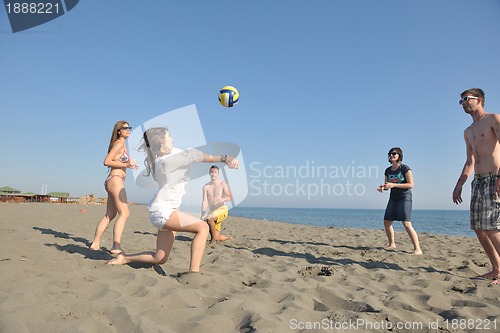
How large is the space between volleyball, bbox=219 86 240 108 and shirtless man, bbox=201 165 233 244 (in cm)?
161

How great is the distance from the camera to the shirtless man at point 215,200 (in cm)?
676

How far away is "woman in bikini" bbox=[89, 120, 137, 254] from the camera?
453cm

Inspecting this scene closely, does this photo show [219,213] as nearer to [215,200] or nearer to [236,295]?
[215,200]

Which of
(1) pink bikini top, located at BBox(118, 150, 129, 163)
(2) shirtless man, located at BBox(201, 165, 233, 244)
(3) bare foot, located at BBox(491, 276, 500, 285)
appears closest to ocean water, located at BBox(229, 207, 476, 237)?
(2) shirtless man, located at BBox(201, 165, 233, 244)

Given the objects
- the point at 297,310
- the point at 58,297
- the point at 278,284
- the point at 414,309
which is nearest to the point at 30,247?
the point at 58,297

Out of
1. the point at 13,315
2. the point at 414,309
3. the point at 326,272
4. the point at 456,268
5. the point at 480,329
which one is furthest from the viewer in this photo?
the point at 456,268

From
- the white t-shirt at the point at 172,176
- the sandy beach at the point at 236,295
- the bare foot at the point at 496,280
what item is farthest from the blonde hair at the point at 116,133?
the bare foot at the point at 496,280

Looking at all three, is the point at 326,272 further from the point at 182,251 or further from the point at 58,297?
the point at 58,297

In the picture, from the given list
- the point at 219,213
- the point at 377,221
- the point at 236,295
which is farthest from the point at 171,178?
the point at 377,221

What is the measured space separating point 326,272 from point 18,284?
337cm

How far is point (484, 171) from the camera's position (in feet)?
12.5

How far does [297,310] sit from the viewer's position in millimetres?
2512

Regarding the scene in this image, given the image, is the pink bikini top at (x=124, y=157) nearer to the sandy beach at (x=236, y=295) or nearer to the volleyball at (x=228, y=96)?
the sandy beach at (x=236, y=295)

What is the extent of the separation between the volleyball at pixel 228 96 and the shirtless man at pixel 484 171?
4730 mm
